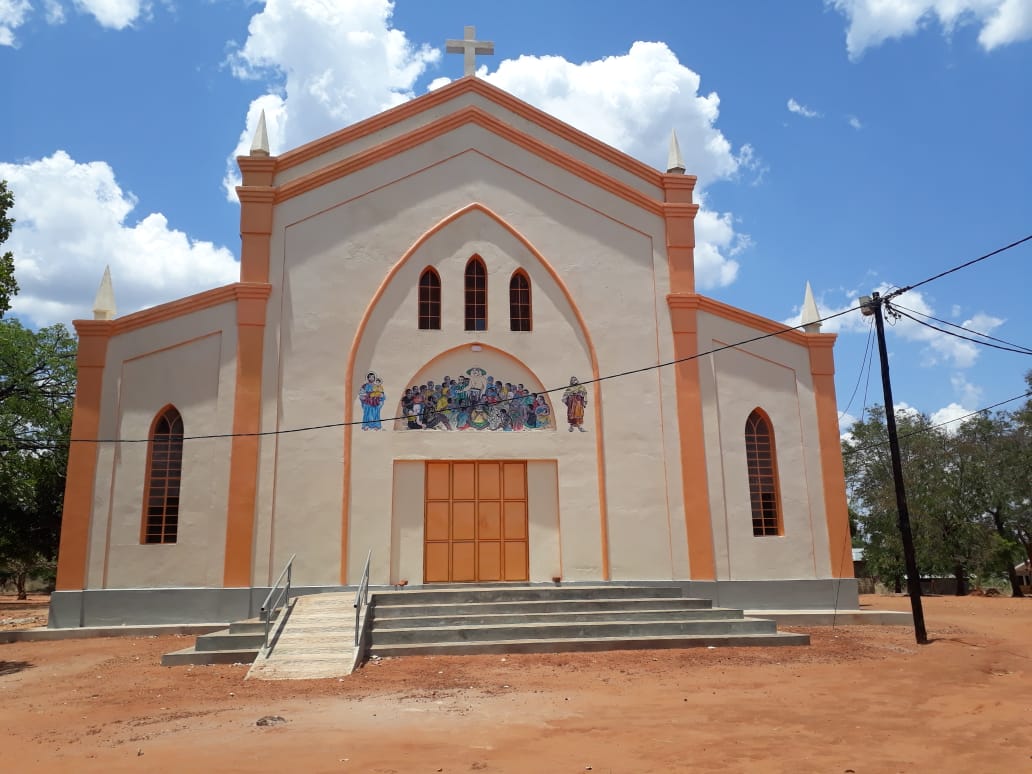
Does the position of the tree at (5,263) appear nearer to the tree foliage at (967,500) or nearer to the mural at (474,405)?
the mural at (474,405)

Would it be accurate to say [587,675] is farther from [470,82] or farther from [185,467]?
[470,82]

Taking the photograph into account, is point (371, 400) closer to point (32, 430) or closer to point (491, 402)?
point (491, 402)

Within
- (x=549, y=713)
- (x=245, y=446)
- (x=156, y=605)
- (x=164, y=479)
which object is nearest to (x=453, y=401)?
(x=245, y=446)

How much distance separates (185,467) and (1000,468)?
29327 mm

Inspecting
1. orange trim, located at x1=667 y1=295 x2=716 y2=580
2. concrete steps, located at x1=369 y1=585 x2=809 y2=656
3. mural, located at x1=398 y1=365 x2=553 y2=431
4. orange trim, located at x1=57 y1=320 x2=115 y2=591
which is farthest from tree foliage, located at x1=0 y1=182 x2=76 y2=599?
orange trim, located at x1=667 y1=295 x2=716 y2=580

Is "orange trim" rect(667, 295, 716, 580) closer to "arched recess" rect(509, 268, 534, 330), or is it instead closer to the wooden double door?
"arched recess" rect(509, 268, 534, 330)

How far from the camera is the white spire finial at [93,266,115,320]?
1645 centimetres

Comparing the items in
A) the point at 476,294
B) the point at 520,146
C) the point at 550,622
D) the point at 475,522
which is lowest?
the point at 550,622

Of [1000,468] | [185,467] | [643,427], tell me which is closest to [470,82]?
[643,427]

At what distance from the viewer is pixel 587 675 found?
11.0 metres

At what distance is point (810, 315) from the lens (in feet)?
59.9

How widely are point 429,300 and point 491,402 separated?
2.56m

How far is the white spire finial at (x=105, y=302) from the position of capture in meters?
16.5

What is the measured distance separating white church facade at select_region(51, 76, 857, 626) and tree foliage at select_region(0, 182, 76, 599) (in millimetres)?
10379
